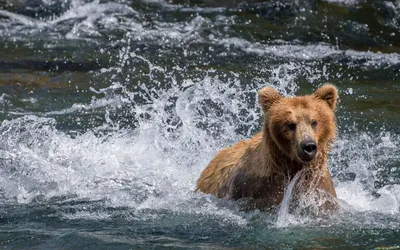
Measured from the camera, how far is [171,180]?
9.09m

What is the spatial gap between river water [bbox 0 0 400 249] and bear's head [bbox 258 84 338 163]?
72 centimetres

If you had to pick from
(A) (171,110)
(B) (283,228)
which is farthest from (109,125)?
(B) (283,228)

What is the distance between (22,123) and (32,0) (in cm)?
689

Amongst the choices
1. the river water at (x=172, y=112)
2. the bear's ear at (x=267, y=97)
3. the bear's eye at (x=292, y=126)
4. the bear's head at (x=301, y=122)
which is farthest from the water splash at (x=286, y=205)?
the bear's ear at (x=267, y=97)

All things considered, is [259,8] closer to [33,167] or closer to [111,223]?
[33,167]

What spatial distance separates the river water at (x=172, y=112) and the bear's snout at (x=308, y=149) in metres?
0.70

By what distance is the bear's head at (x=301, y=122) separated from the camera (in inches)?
273

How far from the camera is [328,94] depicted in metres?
7.48

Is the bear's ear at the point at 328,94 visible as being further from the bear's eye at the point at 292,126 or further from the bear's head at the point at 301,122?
the bear's eye at the point at 292,126

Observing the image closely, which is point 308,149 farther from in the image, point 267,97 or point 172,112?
point 172,112

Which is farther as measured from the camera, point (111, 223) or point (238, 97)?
point (238, 97)

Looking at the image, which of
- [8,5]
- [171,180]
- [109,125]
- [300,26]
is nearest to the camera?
[171,180]

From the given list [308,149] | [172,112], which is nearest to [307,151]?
[308,149]

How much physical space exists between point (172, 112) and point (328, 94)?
157 inches
